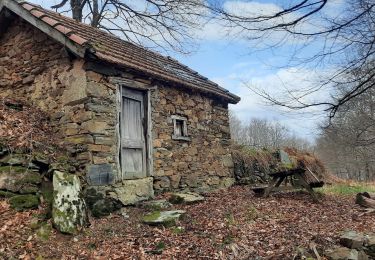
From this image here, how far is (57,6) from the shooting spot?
52.5 ft

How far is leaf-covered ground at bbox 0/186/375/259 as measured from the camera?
4777 mm

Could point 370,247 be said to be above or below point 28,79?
below

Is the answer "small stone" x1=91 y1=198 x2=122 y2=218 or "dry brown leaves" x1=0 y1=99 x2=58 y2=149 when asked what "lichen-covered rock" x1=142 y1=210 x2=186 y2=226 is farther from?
"dry brown leaves" x1=0 y1=99 x2=58 y2=149

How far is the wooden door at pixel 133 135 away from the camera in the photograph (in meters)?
7.59

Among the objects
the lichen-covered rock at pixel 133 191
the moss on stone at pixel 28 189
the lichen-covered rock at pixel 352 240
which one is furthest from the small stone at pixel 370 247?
the moss on stone at pixel 28 189

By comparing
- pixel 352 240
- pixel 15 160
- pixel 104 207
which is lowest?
pixel 352 240

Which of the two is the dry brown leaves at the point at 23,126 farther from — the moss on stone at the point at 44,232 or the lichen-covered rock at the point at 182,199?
the lichen-covered rock at the point at 182,199

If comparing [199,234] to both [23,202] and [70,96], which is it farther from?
[70,96]

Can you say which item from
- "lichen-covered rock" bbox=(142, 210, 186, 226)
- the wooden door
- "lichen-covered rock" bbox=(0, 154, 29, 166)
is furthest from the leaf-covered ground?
the wooden door

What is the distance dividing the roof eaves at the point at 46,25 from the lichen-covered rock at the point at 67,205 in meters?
2.41

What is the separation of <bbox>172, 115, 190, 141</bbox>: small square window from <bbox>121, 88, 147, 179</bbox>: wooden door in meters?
1.02

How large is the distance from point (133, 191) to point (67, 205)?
193 cm

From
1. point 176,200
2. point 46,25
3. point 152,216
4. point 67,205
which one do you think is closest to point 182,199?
point 176,200

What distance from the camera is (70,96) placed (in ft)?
23.1
